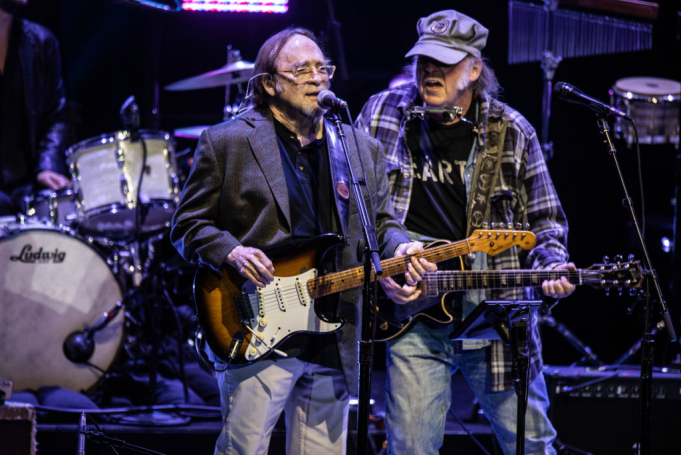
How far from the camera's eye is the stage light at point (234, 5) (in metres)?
7.29

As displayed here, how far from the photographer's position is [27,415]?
146 inches

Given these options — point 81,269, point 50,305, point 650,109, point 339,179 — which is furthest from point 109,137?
point 650,109

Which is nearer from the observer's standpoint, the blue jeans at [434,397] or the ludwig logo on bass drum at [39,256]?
the blue jeans at [434,397]

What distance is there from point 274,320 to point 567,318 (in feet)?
15.2

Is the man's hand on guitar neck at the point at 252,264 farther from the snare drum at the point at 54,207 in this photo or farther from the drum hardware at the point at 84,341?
the snare drum at the point at 54,207

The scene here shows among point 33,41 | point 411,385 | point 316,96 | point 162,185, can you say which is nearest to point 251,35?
point 33,41

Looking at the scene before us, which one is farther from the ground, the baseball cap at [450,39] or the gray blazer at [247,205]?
the baseball cap at [450,39]

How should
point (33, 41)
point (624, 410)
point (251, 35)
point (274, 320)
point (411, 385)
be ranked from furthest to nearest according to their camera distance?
point (251, 35) → point (33, 41) → point (624, 410) → point (411, 385) → point (274, 320)

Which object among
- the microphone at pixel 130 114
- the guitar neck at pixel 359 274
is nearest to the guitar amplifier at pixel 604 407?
the guitar neck at pixel 359 274

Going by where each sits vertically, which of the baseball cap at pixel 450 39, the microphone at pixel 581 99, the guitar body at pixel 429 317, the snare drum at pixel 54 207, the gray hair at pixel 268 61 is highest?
the baseball cap at pixel 450 39

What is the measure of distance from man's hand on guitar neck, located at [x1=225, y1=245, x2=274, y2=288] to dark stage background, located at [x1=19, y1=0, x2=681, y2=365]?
13.5 feet

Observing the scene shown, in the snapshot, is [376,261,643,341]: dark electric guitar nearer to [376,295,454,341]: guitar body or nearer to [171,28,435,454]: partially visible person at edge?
[376,295,454,341]: guitar body

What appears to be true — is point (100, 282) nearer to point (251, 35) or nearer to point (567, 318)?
point (251, 35)

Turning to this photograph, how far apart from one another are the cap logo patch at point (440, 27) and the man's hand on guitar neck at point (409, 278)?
3.90 ft
